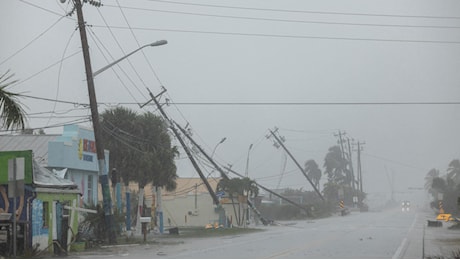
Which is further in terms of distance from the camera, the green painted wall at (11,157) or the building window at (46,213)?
the building window at (46,213)

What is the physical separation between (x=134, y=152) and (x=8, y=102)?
2400 centimetres

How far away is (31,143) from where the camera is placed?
3800 centimetres

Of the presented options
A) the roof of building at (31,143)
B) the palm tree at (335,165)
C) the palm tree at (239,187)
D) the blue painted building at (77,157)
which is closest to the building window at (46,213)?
the blue painted building at (77,157)

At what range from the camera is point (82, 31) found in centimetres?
2659

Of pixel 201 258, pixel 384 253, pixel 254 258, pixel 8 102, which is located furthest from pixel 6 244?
pixel 384 253

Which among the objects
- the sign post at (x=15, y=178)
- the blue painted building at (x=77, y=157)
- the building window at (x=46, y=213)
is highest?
the blue painted building at (x=77, y=157)

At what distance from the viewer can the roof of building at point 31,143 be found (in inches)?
1427

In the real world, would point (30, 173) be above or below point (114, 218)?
above

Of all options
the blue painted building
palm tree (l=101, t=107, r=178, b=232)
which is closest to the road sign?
the blue painted building

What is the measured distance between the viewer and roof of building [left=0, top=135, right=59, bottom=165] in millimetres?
36244

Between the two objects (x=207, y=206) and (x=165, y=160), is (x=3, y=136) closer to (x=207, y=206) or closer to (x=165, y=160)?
(x=165, y=160)

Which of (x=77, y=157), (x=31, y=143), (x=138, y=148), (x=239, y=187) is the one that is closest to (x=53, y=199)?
(x=77, y=157)

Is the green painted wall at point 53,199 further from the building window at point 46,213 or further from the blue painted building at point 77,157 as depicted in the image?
the blue painted building at point 77,157

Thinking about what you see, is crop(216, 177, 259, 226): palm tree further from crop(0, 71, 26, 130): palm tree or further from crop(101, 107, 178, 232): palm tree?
crop(0, 71, 26, 130): palm tree
